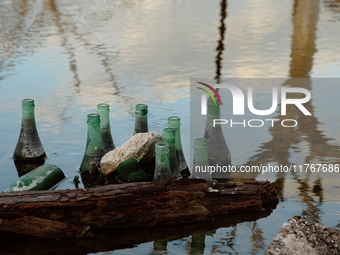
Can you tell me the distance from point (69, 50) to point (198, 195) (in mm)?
4413

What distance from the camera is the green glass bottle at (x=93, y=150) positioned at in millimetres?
2924

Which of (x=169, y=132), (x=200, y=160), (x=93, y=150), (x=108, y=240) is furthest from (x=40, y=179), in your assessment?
(x=200, y=160)

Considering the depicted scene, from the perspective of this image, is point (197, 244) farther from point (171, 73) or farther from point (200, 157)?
point (171, 73)

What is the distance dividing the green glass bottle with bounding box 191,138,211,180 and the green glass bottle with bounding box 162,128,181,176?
13cm

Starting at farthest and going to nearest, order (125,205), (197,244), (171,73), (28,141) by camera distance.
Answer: (171,73), (28,141), (125,205), (197,244)

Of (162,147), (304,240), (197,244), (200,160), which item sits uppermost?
(162,147)

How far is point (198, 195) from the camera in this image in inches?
95.8

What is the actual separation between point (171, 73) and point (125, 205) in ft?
10.0

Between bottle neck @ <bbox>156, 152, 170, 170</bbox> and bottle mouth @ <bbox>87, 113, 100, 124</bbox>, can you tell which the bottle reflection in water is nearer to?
bottle neck @ <bbox>156, 152, 170, 170</bbox>

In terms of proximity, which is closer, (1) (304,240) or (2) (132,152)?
(1) (304,240)

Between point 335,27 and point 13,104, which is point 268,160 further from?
point 335,27

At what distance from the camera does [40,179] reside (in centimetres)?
271
